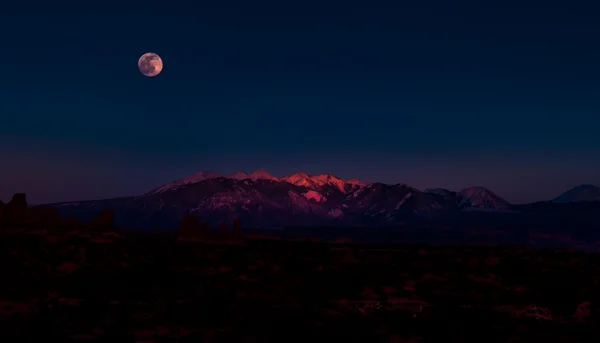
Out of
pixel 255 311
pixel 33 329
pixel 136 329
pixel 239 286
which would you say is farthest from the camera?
pixel 239 286

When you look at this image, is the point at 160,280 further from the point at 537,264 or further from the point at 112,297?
the point at 537,264

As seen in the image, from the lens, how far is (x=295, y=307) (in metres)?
20.7

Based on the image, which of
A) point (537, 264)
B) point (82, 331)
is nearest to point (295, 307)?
point (82, 331)

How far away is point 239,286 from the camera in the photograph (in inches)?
987

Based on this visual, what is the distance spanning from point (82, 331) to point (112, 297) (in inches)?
234

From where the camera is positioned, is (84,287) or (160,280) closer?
(84,287)

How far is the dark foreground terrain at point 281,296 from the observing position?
16.9 meters

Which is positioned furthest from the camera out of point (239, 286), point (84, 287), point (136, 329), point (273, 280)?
point (273, 280)

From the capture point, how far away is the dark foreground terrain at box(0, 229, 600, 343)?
1688 cm

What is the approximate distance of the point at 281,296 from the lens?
23.1 metres

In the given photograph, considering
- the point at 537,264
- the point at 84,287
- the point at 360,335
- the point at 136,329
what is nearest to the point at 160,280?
the point at 84,287

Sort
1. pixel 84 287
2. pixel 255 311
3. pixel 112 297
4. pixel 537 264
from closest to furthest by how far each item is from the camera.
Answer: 1. pixel 255 311
2. pixel 112 297
3. pixel 84 287
4. pixel 537 264

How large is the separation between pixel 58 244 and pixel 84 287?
48.0ft

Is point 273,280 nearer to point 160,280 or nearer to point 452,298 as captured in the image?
point 160,280
